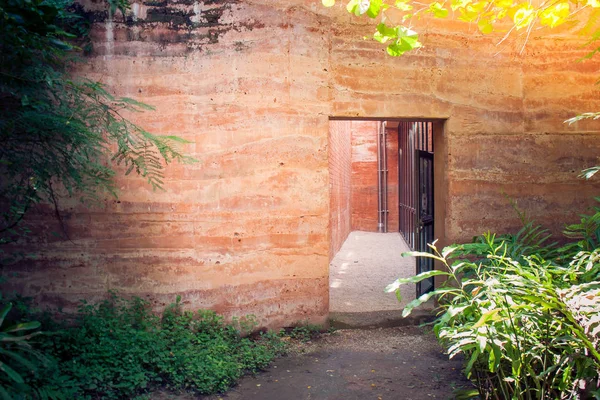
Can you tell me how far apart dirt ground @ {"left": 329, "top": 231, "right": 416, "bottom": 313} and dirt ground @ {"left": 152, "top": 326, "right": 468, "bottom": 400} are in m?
0.84

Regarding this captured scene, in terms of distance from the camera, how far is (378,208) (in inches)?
738

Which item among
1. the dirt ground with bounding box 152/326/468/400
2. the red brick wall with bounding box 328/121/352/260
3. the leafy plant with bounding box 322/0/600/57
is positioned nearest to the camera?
the leafy plant with bounding box 322/0/600/57

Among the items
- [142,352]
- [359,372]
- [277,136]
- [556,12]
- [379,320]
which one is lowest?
[359,372]

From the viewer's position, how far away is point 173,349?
4703 mm

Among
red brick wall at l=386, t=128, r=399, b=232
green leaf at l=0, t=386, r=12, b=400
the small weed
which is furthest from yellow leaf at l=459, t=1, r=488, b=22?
red brick wall at l=386, t=128, r=399, b=232

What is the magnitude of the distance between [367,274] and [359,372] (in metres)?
4.88

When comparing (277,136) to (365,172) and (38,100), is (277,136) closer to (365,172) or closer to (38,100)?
(38,100)

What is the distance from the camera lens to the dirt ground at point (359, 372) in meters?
A: 4.19

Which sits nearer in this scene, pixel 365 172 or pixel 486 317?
pixel 486 317

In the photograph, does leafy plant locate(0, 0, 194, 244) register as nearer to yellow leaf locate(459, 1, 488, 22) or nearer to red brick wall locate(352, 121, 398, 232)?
yellow leaf locate(459, 1, 488, 22)

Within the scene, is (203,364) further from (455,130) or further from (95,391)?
(455,130)

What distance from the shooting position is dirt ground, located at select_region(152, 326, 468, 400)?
4188 millimetres

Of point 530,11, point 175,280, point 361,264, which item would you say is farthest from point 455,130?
point 361,264

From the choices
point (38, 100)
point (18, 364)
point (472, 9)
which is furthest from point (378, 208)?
point (18, 364)
